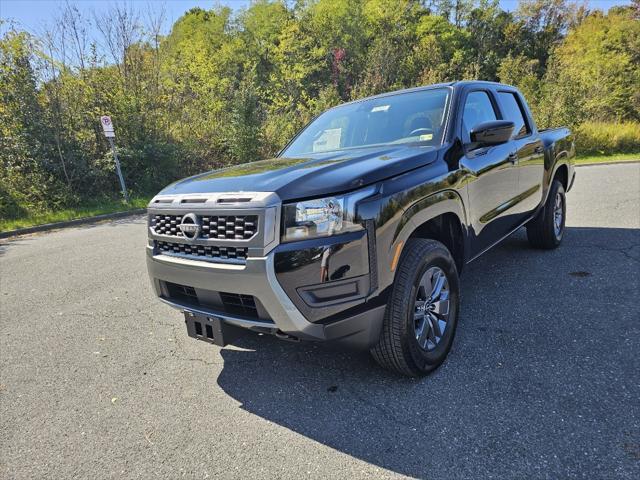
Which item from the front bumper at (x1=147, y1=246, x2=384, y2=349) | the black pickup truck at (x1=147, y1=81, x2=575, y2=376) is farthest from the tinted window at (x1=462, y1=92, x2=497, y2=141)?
the front bumper at (x1=147, y1=246, x2=384, y2=349)

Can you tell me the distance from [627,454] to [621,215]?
5.93m

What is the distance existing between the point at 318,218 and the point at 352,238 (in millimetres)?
191

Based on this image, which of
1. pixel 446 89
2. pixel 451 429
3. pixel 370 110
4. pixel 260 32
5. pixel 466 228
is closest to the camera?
pixel 451 429

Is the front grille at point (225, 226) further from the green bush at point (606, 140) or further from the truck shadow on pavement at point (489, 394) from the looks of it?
the green bush at point (606, 140)

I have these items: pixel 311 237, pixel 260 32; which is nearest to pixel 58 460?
pixel 311 237

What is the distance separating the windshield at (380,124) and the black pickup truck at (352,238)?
0.02 metres

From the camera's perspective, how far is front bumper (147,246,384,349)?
6.13ft

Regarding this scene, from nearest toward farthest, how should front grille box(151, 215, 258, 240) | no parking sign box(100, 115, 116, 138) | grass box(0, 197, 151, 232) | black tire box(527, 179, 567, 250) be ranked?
front grille box(151, 215, 258, 240) < black tire box(527, 179, 567, 250) < grass box(0, 197, 151, 232) < no parking sign box(100, 115, 116, 138)

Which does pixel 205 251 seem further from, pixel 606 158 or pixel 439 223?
pixel 606 158

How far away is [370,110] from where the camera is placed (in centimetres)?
338

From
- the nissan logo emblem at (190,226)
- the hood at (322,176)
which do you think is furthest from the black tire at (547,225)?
the nissan logo emblem at (190,226)

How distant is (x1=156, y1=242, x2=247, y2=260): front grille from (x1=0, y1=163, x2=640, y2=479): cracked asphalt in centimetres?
92

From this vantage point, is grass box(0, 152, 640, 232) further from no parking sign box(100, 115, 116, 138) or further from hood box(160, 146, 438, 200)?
hood box(160, 146, 438, 200)

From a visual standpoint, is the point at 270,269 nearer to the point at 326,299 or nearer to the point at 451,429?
the point at 326,299
